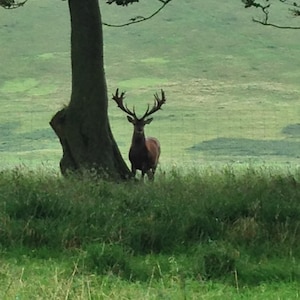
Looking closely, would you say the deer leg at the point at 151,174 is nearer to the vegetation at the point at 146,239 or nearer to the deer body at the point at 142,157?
the deer body at the point at 142,157

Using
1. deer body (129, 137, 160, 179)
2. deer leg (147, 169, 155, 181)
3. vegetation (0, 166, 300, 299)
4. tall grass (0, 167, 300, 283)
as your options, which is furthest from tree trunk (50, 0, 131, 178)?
tall grass (0, 167, 300, 283)

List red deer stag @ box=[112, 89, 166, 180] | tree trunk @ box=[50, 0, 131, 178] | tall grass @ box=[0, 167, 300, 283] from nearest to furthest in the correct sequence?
1. tall grass @ box=[0, 167, 300, 283]
2. tree trunk @ box=[50, 0, 131, 178]
3. red deer stag @ box=[112, 89, 166, 180]

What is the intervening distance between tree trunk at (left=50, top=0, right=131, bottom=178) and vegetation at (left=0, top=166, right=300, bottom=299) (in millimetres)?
3731

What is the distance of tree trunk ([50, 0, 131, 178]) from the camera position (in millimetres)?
14805

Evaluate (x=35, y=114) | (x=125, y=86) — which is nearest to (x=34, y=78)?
(x=125, y=86)

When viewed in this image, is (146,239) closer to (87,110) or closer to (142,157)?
(87,110)

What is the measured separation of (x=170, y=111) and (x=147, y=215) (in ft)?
207

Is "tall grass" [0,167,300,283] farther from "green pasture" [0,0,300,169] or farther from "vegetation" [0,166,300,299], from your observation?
"green pasture" [0,0,300,169]

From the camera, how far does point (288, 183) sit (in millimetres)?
11656

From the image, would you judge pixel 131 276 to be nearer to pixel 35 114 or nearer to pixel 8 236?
pixel 8 236

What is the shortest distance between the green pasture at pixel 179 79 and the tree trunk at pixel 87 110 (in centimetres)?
2635

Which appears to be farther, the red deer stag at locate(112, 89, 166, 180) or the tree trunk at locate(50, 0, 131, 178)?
the red deer stag at locate(112, 89, 166, 180)

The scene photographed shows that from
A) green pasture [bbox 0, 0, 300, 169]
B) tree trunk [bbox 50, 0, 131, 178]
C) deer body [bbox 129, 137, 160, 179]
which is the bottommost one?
green pasture [bbox 0, 0, 300, 169]

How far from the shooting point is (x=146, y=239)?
336 inches
